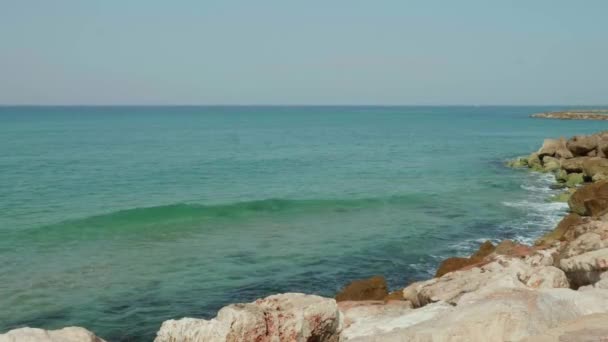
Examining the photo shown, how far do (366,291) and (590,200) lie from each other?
1365cm

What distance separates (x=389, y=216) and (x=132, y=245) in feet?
46.5

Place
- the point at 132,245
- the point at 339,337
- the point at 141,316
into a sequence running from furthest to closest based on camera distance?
the point at 132,245 < the point at 141,316 < the point at 339,337

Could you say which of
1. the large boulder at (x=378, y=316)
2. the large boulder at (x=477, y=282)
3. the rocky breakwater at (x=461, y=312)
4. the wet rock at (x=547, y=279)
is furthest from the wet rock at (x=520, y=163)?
the wet rock at (x=547, y=279)

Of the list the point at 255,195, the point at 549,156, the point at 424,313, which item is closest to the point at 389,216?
the point at 255,195

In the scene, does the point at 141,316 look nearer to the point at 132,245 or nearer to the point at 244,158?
the point at 132,245

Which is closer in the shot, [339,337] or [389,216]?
[339,337]

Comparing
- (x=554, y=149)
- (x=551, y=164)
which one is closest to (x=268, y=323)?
(x=551, y=164)

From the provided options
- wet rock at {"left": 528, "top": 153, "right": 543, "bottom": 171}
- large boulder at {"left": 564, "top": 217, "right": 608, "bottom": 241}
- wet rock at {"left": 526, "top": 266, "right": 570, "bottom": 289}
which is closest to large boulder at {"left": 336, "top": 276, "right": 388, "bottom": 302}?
wet rock at {"left": 526, "top": 266, "right": 570, "bottom": 289}

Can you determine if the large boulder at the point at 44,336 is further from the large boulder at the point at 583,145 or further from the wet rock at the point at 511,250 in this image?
the large boulder at the point at 583,145

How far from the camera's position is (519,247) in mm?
21531

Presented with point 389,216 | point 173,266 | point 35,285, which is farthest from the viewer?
point 389,216

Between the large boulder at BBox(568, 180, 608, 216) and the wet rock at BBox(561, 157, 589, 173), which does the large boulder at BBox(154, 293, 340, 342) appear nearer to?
the large boulder at BBox(568, 180, 608, 216)

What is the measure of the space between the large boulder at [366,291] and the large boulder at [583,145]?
1479 inches

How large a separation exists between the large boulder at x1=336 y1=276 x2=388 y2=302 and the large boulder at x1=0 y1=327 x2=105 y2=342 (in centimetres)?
924
